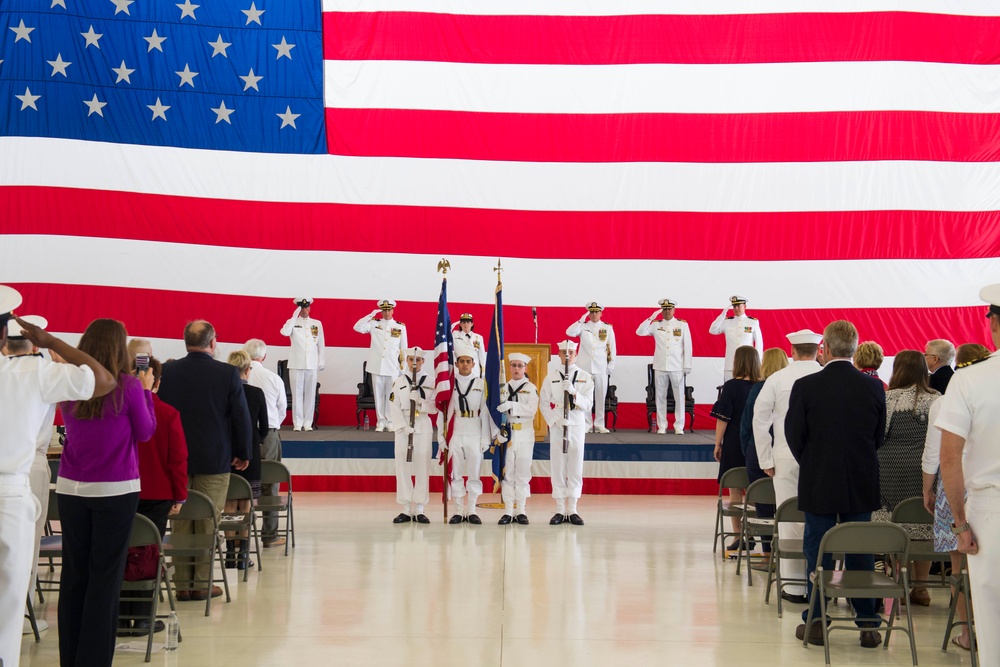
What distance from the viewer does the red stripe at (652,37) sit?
13.4 m

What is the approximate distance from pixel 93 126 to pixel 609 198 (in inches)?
270

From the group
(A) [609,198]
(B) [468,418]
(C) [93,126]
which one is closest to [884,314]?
(A) [609,198]

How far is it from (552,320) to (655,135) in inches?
113

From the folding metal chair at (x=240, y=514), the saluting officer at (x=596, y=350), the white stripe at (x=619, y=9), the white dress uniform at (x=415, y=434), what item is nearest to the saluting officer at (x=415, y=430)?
the white dress uniform at (x=415, y=434)

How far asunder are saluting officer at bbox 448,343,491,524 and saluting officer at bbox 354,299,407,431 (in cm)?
358

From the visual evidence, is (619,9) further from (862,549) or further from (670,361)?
(862,549)

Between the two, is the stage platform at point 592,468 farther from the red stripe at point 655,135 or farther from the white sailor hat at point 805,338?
the white sailor hat at point 805,338

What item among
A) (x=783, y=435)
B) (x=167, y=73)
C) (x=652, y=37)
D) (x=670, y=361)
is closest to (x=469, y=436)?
(x=783, y=435)

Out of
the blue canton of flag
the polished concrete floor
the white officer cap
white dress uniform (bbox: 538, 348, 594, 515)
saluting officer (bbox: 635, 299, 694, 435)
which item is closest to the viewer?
the polished concrete floor

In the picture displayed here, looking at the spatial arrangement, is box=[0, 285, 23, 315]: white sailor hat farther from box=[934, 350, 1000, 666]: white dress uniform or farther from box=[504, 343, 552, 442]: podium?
box=[504, 343, 552, 442]: podium

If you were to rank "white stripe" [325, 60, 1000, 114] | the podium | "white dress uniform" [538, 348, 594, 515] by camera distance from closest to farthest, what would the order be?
"white dress uniform" [538, 348, 594, 515] → the podium → "white stripe" [325, 60, 1000, 114]

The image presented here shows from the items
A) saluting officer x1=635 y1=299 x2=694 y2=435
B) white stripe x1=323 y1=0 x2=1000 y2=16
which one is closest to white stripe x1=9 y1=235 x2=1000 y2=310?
saluting officer x1=635 y1=299 x2=694 y2=435

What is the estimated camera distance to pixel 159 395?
19.5 ft

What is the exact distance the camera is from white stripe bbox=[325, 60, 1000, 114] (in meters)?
13.3
